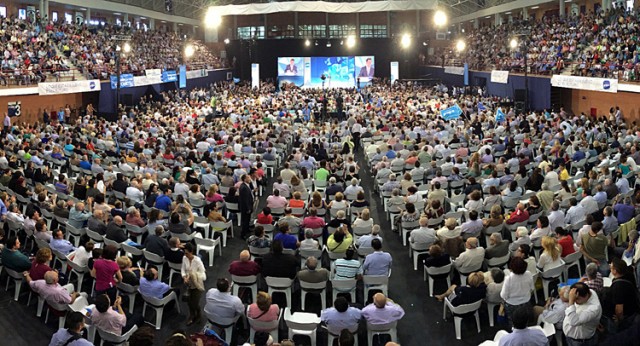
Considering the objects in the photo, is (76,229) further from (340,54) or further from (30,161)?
(340,54)

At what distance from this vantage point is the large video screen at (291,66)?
46781mm

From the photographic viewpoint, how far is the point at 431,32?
160ft

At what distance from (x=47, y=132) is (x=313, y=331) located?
16.9 meters

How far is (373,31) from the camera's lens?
49.2m

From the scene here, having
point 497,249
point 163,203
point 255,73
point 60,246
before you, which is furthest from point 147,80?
point 497,249

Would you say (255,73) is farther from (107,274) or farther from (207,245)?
(107,274)

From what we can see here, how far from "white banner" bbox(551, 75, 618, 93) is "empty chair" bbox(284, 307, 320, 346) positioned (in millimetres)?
19053

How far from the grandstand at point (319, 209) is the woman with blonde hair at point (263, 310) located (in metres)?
0.02

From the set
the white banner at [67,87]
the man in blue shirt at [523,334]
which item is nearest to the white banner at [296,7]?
the white banner at [67,87]

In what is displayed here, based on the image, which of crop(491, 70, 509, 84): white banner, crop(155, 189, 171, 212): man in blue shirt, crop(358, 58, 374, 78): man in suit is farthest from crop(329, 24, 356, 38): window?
crop(155, 189, 171, 212): man in blue shirt

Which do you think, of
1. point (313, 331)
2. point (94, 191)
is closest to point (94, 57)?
point (94, 191)

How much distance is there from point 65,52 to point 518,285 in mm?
27958

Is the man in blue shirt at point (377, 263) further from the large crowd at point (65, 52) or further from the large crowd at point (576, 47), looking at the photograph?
the large crowd at point (65, 52)

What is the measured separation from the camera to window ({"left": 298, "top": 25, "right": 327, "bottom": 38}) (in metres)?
48.9
